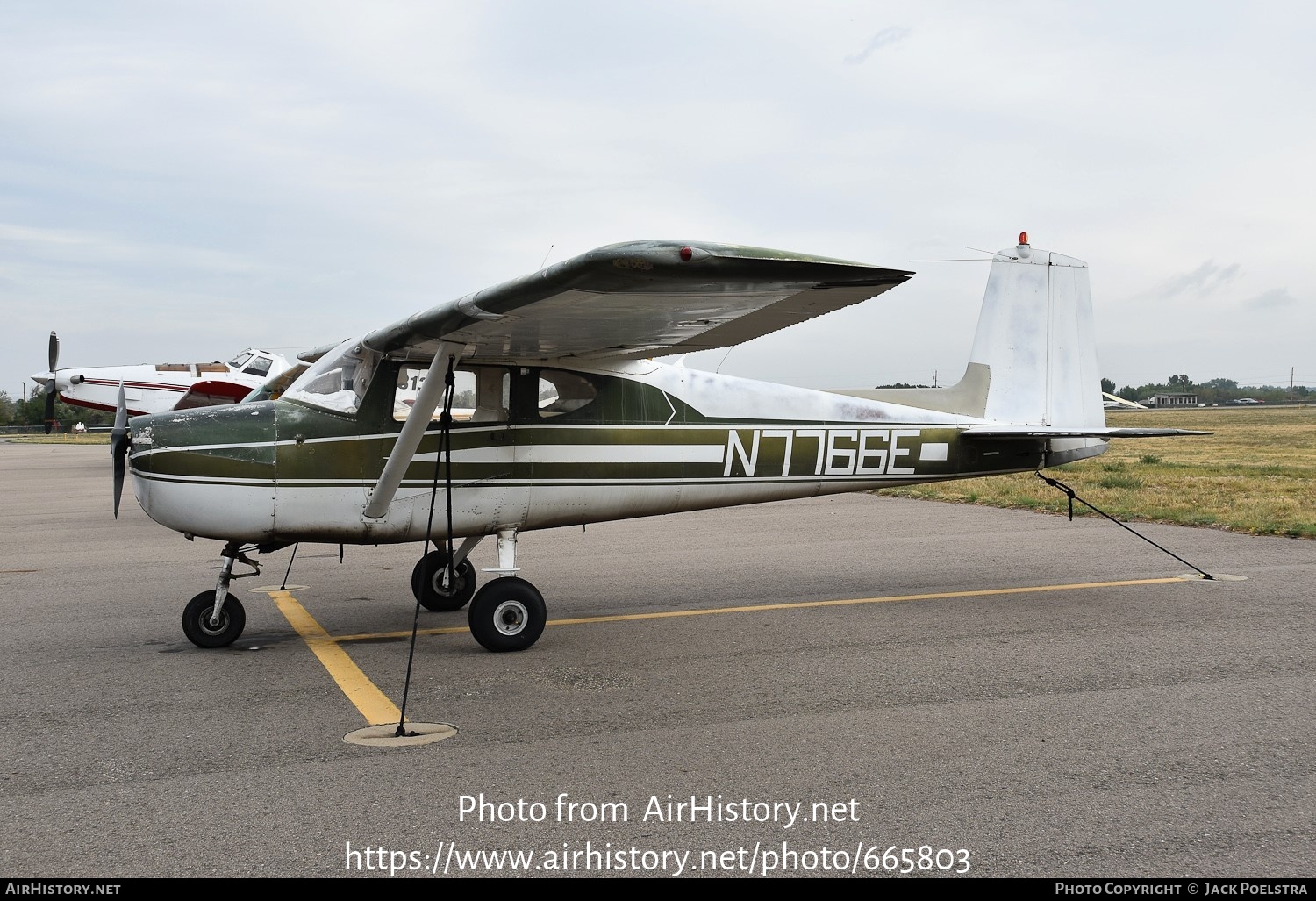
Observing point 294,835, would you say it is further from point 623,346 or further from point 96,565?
point 96,565

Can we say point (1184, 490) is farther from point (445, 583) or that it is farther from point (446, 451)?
point (446, 451)

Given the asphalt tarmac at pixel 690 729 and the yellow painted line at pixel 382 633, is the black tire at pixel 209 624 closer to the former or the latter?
the asphalt tarmac at pixel 690 729

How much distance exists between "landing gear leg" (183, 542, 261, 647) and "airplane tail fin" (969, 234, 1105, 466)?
6145mm

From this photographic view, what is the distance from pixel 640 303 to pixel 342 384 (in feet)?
8.11

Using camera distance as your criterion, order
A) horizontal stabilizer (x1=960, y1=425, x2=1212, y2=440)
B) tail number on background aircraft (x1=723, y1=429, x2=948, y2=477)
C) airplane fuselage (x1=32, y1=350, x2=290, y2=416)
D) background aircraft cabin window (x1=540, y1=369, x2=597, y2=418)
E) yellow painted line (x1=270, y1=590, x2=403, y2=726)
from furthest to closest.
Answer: airplane fuselage (x1=32, y1=350, x2=290, y2=416) < horizontal stabilizer (x1=960, y1=425, x2=1212, y2=440) < tail number on background aircraft (x1=723, y1=429, x2=948, y2=477) < background aircraft cabin window (x1=540, y1=369, x2=597, y2=418) < yellow painted line (x1=270, y1=590, x2=403, y2=726)

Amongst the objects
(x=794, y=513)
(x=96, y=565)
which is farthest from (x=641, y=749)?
(x=794, y=513)

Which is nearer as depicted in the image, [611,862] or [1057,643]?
[611,862]

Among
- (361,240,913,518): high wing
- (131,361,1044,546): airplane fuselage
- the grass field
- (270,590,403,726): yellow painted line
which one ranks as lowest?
(270,590,403,726): yellow painted line

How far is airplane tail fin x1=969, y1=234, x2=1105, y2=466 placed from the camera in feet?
29.5

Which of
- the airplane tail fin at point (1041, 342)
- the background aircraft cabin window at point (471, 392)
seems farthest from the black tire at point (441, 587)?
the airplane tail fin at point (1041, 342)

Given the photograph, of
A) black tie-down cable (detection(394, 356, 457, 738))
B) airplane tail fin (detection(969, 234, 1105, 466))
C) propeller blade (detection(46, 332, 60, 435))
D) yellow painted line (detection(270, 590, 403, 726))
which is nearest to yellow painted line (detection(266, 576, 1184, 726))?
yellow painted line (detection(270, 590, 403, 726))

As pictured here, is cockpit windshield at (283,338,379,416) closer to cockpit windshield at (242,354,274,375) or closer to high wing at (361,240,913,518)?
high wing at (361,240,913,518)

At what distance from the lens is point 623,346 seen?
271 inches

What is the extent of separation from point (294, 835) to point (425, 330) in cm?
309
